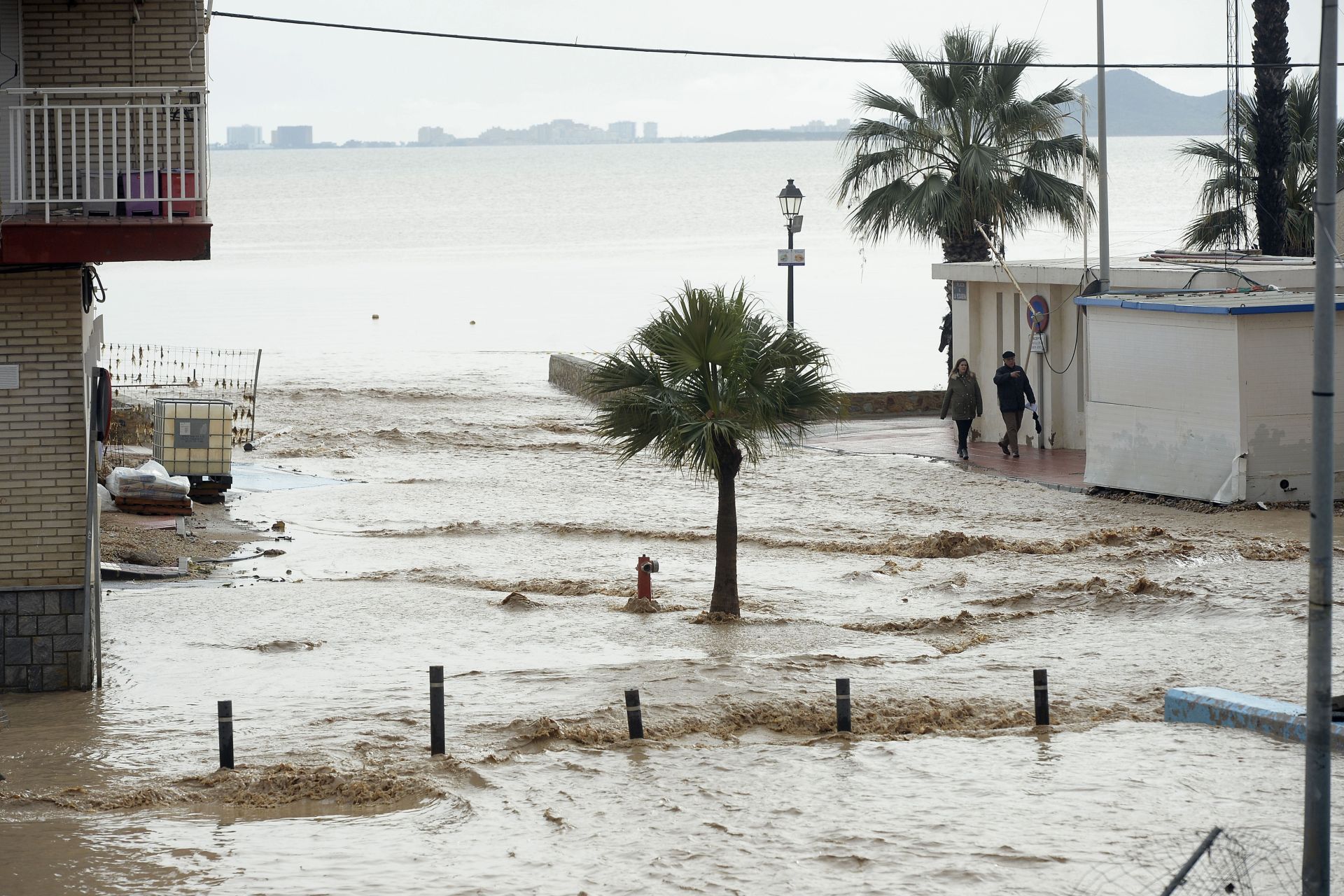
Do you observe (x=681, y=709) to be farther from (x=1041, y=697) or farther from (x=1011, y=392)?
(x=1011, y=392)

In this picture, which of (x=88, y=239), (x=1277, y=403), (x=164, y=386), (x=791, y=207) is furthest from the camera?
(x=164, y=386)

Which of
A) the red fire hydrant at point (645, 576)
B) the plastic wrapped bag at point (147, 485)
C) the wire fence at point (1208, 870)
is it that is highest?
the plastic wrapped bag at point (147, 485)

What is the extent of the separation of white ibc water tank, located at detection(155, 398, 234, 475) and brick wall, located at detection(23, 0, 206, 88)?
8727 millimetres

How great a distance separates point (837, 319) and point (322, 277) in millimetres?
32076

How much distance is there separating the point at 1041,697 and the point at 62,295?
787cm

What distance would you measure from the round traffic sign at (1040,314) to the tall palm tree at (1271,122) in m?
5.86

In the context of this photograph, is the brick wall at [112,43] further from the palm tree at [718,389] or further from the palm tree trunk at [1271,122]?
the palm tree trunk at [1271,122]

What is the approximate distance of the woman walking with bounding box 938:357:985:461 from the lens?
2366 centimetres

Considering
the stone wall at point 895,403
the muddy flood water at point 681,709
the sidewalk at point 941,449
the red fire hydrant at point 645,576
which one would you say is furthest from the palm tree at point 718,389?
the stone wall at point 895,403

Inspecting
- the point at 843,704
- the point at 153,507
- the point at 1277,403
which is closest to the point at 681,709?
the point at 843,704

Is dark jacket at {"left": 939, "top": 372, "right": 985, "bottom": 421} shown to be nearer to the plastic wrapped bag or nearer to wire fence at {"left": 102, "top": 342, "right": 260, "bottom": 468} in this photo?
the plastic wrapped bag

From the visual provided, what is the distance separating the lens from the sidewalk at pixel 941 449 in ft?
74.1

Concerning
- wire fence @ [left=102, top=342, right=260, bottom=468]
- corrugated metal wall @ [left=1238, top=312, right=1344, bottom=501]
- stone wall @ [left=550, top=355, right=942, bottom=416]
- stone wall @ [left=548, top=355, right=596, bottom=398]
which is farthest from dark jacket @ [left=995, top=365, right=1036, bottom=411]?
stone wall @ [left=548, top=355, right=596, bottom=398]

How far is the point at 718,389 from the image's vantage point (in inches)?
564
